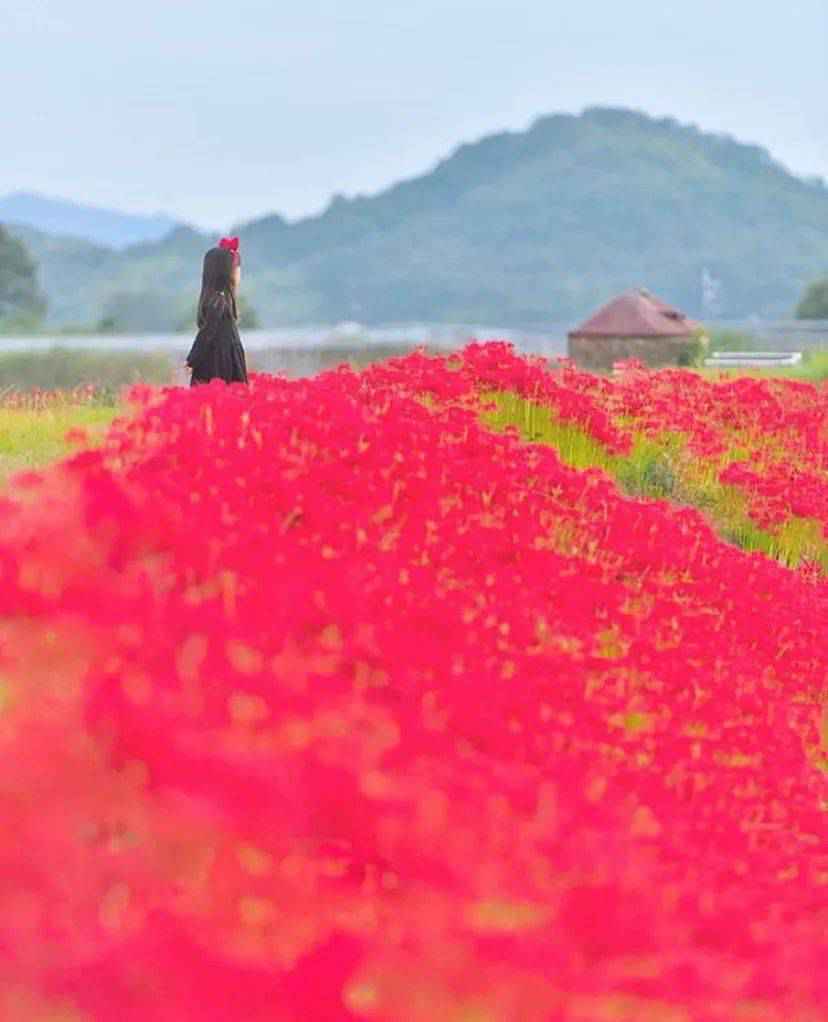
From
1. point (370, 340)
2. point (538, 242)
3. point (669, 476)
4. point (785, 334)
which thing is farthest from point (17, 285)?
point (538, 242)

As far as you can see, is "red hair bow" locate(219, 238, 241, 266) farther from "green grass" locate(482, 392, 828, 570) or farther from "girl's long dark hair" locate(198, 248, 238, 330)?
"green grass" locate(482, 392, 828, 570)

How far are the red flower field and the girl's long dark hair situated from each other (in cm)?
465

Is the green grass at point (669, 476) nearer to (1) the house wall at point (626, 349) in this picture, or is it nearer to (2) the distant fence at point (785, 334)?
(1) the house wall at point (626, 349)

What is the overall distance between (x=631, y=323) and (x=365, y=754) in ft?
106

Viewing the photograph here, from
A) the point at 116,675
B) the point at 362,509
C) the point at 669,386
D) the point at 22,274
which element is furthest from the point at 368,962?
the point at 22,274

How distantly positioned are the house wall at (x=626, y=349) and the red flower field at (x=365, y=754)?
28329mm

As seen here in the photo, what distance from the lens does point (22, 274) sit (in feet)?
239

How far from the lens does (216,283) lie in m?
11.1

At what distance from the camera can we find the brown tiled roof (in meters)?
34.8

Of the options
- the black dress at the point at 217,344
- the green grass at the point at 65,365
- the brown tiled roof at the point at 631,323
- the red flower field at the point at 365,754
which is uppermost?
the brown tiled roof at the point at 631,323

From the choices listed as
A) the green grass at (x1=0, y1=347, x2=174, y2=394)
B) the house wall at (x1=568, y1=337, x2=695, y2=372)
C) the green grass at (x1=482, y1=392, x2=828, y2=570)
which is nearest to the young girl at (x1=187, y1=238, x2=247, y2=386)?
the green grass at (x1=482, y1=392, x2=828, y2=570)

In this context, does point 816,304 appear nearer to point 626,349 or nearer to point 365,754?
point 626,349

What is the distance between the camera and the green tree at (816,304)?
71.6 meters

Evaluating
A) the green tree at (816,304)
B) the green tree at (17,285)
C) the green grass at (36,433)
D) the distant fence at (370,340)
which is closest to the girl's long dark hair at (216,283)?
the green grass at (36,433)
